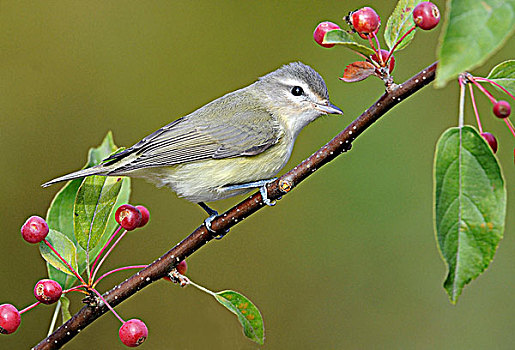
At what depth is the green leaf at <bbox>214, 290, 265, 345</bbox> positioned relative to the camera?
2.32m

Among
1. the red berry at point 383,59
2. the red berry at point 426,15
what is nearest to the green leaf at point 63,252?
the red berry at point 383,59

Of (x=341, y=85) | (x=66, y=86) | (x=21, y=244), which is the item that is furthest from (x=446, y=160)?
(x=66, y=86)

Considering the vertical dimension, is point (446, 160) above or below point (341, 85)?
below

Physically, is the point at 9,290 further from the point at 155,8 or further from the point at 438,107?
the point at 438,107

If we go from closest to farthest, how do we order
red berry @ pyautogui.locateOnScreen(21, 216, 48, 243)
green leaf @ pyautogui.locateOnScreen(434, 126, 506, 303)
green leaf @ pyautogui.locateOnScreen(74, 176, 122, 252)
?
green leaf @ pyautogui.locateOnScreen(434, 126, 506, 303), red berry @ pyautogui.locateOnScreen(21, 216, 48, 243), green leaf @ pyautogui.locateOnScreen(74, 176, 122, 252)

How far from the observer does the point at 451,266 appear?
1540 mm

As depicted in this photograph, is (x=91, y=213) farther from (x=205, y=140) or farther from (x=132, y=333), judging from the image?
(x=205, y=140)

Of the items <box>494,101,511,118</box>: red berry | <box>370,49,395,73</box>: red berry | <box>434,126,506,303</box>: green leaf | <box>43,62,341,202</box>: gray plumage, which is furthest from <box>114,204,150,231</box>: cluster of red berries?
<box>494,101,511,118</box>: red berry

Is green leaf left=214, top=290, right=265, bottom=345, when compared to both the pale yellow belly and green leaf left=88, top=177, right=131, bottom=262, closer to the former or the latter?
green leaf left=88, top=177, right=131, bottom=262

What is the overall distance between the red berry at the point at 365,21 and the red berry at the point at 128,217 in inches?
45.4

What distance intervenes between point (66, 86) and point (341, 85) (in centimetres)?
282

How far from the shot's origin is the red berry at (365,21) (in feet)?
6.37

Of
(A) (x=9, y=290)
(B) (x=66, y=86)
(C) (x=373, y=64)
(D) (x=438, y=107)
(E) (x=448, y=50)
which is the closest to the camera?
(E) (x=448, y=50)

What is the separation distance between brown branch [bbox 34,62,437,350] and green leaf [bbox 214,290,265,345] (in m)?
0.24
